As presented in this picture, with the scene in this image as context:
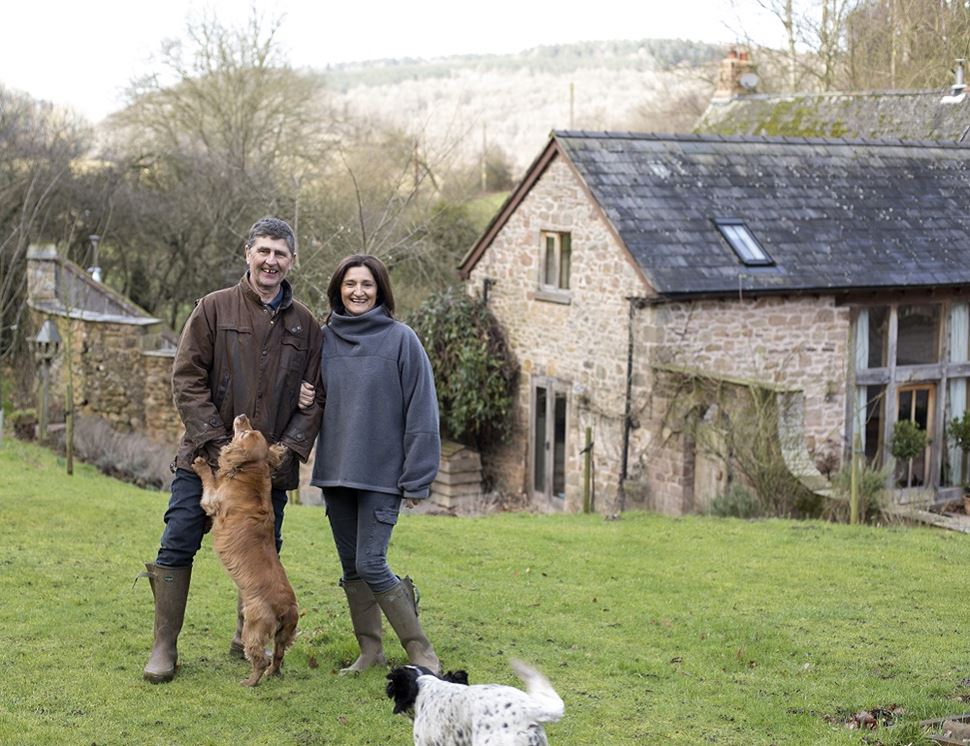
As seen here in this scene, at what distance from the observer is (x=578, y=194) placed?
16250mm

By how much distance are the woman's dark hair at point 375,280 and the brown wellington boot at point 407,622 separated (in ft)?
4.48

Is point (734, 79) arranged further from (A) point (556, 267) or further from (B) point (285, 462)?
(B) point (285, 462)

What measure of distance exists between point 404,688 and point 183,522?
5.30 ft

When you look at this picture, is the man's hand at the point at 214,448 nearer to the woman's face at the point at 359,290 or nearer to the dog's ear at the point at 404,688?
the woman's face at the point at 359,290

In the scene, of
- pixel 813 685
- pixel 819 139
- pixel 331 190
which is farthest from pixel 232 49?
pixel 813 685

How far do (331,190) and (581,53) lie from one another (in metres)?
75.5

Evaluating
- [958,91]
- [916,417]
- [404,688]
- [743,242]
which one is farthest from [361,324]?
[958,91]

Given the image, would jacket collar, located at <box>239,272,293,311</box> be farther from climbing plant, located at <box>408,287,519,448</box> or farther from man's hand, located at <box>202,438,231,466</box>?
climbing plant, located at <box>408,287,519,448</box>

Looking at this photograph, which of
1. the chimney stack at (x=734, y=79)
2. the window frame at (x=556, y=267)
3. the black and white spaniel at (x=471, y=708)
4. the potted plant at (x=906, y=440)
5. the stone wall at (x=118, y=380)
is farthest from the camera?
the chimney stack at (x=734, y=79)

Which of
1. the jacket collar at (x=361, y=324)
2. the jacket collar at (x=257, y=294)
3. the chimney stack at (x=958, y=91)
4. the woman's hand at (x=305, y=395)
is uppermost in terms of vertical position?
the chimney stack at (x=958, y=91)

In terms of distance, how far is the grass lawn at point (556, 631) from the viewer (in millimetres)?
5641

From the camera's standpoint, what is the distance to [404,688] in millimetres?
4852

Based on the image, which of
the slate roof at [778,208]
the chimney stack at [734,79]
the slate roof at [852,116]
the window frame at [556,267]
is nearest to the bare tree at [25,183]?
the window frame at [556,267]

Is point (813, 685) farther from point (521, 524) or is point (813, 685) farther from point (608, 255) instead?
point (608, 255)
